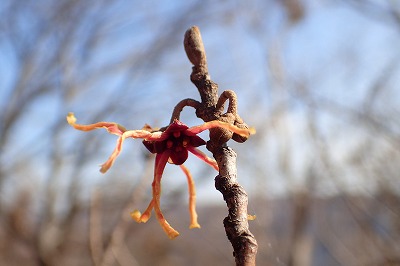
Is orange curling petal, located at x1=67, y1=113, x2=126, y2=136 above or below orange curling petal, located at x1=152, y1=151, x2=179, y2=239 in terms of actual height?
above

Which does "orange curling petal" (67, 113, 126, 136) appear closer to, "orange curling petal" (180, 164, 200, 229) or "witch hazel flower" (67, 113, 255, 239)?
"witch hazel flower" (67, 113, 255, 239)

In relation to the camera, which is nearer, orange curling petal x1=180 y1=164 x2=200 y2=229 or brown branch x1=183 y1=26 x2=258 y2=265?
brown branch x1=183 y1=26 x2=258 y2=265

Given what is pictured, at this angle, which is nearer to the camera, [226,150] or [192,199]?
[226,150]

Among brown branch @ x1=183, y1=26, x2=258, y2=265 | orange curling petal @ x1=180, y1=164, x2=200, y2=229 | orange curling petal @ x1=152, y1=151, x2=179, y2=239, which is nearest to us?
brown branch @ x1=183, y1=26, x2=258, y2=265

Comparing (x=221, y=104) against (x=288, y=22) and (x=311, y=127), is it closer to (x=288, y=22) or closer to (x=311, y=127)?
(x=311, y=127)

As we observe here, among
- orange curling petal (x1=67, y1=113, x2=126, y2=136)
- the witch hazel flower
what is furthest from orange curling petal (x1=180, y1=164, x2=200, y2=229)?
orange curling petal (x1=67, y1=113, x2=126, y2=136)

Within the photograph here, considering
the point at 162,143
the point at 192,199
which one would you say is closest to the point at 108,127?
the point at 162,143

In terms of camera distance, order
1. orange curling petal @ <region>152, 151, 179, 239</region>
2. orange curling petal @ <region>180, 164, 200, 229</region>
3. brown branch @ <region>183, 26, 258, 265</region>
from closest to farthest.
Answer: brown branch @ <region>183, 26, 258, 265</region>
orange curling petal @ <region>152, 151, 179, 239</region>
orange curling petal @ <region>180, 164, 200, 229</region>

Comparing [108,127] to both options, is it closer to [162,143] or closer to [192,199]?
[162,143]

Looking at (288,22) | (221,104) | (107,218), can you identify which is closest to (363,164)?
(288,22)
